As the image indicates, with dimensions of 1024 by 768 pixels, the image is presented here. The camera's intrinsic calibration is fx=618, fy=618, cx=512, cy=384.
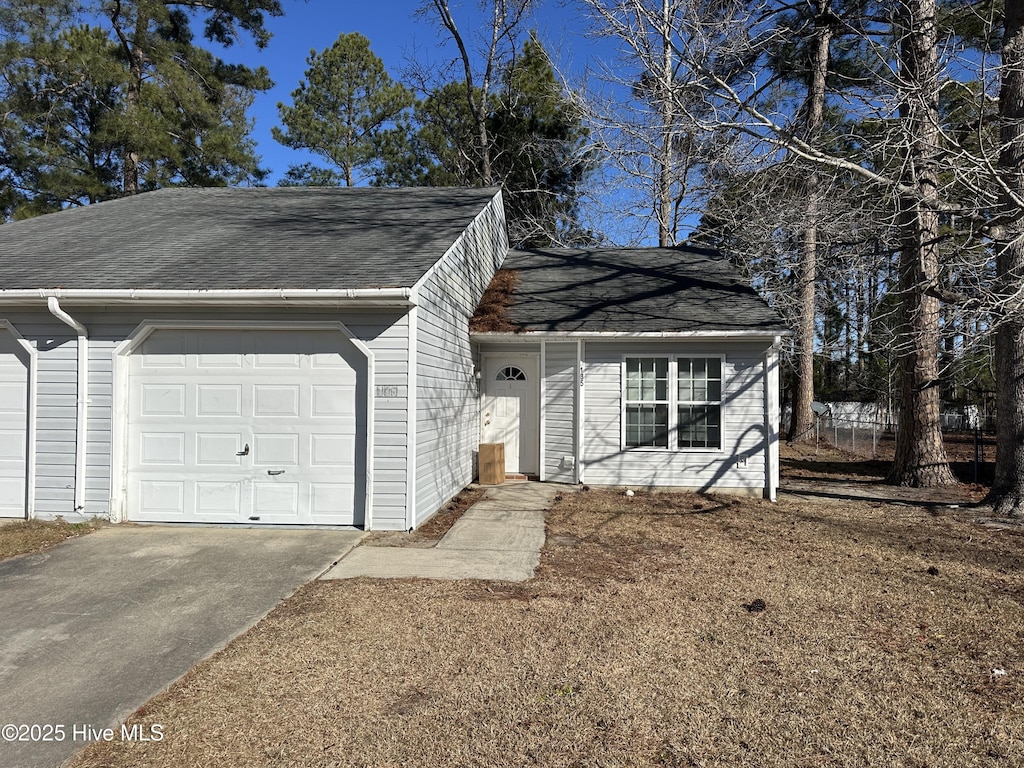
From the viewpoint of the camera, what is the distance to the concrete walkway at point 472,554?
5.64 m

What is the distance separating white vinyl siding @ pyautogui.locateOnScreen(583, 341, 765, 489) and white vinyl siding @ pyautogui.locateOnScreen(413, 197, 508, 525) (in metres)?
2.00

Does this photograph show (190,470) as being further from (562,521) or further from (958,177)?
(958,177)

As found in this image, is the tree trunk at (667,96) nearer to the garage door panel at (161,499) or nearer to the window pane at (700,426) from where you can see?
the window pane at (700,426)

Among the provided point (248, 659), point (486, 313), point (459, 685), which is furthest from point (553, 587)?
point (486, 313)

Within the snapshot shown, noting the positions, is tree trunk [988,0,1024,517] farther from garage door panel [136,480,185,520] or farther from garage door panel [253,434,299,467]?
garage door panel [136,480,185,520]

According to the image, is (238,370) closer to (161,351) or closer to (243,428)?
(243,428)

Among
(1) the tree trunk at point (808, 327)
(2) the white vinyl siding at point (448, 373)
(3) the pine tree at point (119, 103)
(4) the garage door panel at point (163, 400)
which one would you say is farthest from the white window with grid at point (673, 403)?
(3) the pine tree at point (119, 103)

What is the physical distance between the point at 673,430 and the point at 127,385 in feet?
25.1

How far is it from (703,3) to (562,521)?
8601 millimetres

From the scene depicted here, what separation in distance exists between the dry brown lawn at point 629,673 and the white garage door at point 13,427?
4.76m

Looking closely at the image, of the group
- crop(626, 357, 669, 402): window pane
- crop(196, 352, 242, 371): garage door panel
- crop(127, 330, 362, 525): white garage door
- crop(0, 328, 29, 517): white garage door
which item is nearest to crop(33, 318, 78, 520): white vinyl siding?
crop(0, 328, 29, 517): white garage door

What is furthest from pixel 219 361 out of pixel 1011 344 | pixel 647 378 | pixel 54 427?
pixel 1011 344

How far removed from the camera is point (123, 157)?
19.4 metres

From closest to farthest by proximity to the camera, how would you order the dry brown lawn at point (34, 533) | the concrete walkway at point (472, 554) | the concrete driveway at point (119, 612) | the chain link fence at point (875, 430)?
the concrete driveway at point (119, 612) → the concrete walkway at point (472, 554) → the dry brown lawn at point (34, 533) → the chain link fence at point (875, 430)
